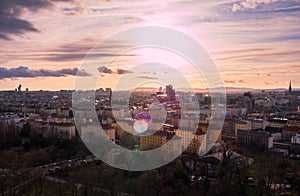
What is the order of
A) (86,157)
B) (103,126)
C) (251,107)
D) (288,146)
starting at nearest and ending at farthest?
1. (86,157)
2. (288,146)
3. (103,126)
4. (251,107)

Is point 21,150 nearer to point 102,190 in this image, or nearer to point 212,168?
point 102,190

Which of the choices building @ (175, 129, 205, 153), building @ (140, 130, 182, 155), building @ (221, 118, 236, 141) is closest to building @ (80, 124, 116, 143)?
building @ (140, 130, 182, 155)

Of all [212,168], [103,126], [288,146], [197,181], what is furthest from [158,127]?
[197,181]

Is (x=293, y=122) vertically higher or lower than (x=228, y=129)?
higher

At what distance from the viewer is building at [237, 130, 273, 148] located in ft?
25.8

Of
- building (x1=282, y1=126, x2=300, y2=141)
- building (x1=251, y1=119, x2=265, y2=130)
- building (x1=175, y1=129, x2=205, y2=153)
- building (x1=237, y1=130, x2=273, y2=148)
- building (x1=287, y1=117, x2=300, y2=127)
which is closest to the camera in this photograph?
building (x1=175, y1=129, x2=205, y2=153)

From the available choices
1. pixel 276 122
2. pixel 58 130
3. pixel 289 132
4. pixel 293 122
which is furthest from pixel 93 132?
pixel 293 122

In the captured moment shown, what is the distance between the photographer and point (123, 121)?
32.6 feet

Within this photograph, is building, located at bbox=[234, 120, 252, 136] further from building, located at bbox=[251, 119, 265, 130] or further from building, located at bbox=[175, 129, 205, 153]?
building, located at bbox=[175, 129, 205, 153]

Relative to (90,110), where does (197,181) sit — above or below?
below

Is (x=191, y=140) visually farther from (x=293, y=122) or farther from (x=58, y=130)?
(x=293, y=122)

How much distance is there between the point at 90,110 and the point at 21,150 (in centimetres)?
606

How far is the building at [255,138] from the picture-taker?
7.86m

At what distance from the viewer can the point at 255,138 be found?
8148 millimetres
